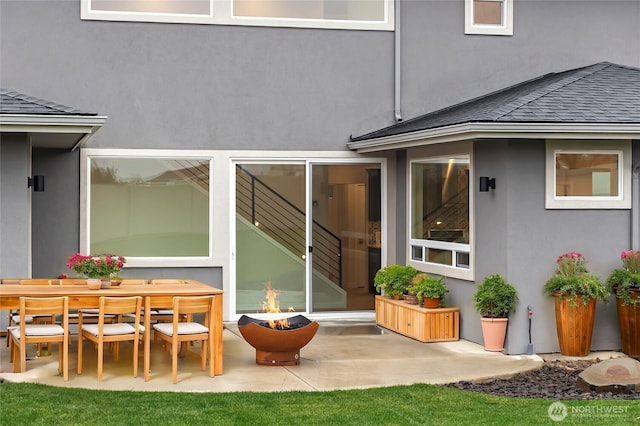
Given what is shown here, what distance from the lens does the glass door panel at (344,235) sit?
46.9 ft

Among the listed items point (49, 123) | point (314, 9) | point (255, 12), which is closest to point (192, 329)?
Answer: point (49, 123)

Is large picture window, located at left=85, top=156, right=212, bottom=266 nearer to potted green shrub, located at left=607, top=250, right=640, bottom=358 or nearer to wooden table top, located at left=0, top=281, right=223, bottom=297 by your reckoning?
wooden table top, located at left=0, top=281, right=223, bottom=297

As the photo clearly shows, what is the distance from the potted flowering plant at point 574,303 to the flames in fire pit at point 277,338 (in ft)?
9.90

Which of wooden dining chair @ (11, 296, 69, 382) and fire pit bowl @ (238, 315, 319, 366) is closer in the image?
wooden dining chair @ (11, 296, 69, 382)

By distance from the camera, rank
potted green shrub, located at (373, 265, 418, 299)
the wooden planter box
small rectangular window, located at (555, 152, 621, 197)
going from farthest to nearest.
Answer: potted green shrub, located at (373, 265, 418, 299) → the wooden planter box → small rectangular window, located at (555, 152, 621, 197)

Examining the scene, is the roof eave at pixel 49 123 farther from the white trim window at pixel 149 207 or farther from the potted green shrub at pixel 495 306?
the potted green shrub at pixel 495 306

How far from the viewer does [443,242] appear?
42.1ft

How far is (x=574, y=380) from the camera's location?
31.8ft

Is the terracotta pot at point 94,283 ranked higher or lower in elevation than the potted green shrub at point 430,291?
higher

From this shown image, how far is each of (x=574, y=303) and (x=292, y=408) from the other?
14.4 ft

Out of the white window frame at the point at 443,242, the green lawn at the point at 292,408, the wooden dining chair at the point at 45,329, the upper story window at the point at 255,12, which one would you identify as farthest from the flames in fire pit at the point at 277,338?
the upper story window at the point at 255,12

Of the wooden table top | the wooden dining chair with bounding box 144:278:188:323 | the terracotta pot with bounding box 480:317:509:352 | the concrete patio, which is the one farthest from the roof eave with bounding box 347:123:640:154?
the wooden dining chair with bounding box 144:278:188:323

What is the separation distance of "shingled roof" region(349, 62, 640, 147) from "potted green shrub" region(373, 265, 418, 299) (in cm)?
189

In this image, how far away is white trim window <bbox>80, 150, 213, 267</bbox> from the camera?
44.9 feet
